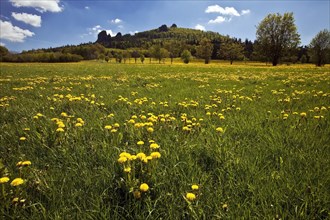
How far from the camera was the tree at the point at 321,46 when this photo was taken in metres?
66.1

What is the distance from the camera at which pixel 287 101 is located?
18.3 feet

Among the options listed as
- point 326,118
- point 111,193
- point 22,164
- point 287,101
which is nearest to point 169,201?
point 111,193

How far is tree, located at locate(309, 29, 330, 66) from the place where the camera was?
2603 inches

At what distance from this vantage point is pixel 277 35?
52125 millimetres

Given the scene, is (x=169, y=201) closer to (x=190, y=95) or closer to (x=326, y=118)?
(x=326, y=118)

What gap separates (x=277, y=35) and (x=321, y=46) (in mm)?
26492

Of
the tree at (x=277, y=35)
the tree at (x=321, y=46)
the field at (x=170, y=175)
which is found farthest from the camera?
the tree at (x=321, y=46)

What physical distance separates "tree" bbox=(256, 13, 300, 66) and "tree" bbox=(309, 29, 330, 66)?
76.7ft

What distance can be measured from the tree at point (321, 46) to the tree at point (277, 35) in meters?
23.4

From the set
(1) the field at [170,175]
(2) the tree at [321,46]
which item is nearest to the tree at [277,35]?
(2) the tree at [321,46]

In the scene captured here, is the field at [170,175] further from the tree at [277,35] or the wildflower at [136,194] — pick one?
the tree at [277,35]

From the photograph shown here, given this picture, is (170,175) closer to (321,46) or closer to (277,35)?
(277,35)

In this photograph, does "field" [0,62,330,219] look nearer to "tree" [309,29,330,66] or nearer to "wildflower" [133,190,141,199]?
"wildflower" [133,190,141,199]

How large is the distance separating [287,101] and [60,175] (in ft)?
17.5
